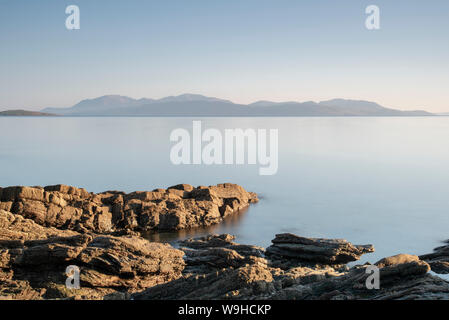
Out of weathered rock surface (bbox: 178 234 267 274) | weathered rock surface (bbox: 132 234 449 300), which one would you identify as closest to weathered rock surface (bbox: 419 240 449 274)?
weathered rock surface (bbox: 132 234 449 300)

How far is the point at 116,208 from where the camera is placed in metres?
24.3

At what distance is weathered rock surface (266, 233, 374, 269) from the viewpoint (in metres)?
17.8

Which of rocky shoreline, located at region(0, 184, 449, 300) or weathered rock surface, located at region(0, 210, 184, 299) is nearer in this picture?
rocky shoreline, located at region(0, 184, 449, 300)

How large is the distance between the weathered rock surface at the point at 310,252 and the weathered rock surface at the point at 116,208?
25.8 ft

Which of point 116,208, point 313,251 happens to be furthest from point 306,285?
point 116,208

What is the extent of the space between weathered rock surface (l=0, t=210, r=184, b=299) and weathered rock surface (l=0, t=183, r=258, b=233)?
232 inches

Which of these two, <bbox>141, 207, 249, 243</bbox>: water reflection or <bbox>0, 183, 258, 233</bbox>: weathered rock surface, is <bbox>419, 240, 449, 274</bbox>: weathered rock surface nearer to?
<bbox>141, 207, 249, 243</bbox>: water reflection

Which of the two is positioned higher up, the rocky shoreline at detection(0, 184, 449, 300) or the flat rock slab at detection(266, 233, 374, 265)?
the rocky shoreline at detection(0, 184, 449, 300)

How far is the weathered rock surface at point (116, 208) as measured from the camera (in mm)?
20944

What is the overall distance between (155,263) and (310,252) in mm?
6932

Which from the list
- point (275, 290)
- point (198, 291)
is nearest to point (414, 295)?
point (275, 290)

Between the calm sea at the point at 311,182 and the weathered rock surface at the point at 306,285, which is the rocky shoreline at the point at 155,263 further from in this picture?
the calm sea at the point at 311,182

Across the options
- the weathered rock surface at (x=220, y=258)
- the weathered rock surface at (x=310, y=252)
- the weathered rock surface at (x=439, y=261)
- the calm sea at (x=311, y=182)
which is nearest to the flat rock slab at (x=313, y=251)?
the weathered rock surface at (x=310, y=252)

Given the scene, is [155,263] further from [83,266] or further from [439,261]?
[439,261]
